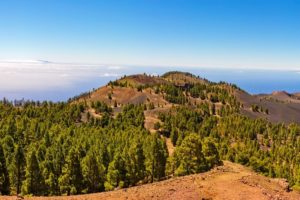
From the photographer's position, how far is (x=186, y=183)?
56875mm

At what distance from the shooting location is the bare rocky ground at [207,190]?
5184 centimetres

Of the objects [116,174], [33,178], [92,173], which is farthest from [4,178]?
[116,174]

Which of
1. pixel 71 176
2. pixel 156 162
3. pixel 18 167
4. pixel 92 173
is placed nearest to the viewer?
pixel 71 176

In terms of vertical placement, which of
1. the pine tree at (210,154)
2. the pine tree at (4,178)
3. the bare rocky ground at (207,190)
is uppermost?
the bare rocky ground at (207,190)

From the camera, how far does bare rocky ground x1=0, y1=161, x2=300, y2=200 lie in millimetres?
51844

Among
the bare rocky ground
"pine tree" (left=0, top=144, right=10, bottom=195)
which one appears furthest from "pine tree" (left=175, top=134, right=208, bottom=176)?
"pine tree" (left=0, top=144, right=10, bottom=195)

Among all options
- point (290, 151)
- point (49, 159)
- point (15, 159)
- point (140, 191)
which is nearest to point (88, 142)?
point (49, 159)

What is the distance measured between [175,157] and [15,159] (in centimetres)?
4248

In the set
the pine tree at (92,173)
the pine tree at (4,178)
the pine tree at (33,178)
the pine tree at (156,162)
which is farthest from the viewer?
the pine tree at (156,162)

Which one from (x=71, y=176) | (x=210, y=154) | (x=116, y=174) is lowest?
(x=71, y=176)

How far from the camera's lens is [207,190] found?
53688 mm

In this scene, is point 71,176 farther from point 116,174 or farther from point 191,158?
point 191,158

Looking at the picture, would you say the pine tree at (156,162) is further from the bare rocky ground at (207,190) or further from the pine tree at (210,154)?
the bare rocky ground at (207,190)

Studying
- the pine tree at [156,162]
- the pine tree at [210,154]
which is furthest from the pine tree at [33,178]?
the pine tree at [210,154]
